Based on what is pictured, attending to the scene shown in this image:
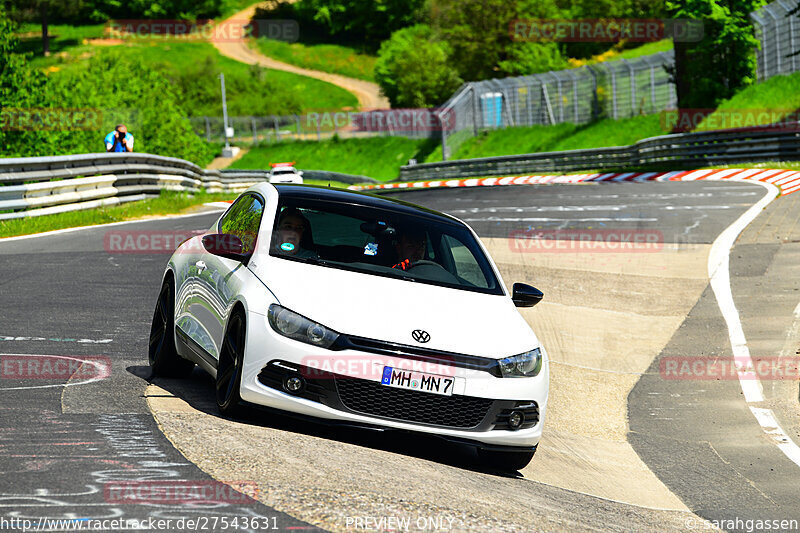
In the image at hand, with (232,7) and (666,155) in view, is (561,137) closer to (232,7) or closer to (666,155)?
(666,155)

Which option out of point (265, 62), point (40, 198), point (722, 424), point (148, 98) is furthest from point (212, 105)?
point (722, 424)

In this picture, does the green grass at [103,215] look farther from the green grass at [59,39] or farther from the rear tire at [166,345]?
the green grass at [59,39]

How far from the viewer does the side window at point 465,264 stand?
7.74 metres

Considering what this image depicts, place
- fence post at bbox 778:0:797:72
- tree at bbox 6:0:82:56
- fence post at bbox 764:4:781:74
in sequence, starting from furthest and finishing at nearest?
tree at bbox 6:0:82:56, fence post at bbox 764:4:781:74, fence post at bbox 778:0:797:72

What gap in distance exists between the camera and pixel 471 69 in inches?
3280

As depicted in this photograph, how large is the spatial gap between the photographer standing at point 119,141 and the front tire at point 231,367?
66.8 feet

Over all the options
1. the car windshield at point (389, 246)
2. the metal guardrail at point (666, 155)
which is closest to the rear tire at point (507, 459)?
the car windshield at point (389, 246)

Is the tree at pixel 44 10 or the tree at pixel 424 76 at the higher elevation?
the tree at pixel 44 10

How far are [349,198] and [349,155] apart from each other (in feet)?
241

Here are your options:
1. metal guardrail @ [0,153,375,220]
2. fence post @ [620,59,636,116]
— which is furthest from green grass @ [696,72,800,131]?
metal guardrail @ [0,153,375,220]

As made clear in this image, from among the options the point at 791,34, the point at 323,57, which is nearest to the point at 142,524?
the point at 791,34

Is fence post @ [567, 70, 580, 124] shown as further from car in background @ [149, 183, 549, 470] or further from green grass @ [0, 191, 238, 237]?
car in background @ [149, 183, 549, 470]

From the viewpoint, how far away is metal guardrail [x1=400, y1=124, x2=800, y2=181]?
105 feet

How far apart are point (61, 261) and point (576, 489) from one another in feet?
31.1
